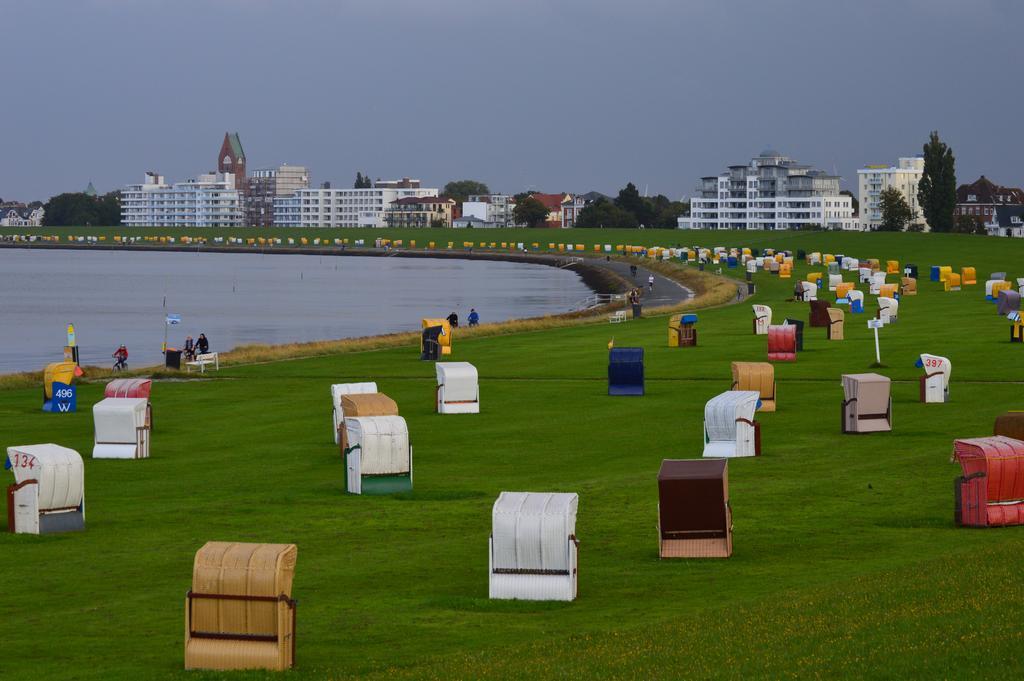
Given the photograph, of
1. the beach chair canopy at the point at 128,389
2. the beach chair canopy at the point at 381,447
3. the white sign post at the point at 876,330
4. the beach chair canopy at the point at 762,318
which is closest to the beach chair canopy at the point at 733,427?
the beach chair canopy at the point at 381,447

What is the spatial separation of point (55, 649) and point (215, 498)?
12551mm

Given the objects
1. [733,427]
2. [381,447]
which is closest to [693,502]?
[381,447]

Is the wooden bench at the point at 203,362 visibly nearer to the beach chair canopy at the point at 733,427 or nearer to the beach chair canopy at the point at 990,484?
the beach chair canopy at the point at 733,427

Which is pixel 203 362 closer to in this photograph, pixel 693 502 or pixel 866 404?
pixel 866 404

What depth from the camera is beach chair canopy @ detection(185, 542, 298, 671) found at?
17.7m

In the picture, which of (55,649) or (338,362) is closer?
(55,649)

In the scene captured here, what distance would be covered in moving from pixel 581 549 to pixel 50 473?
30.3 ft

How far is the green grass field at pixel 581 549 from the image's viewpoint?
56.2 ft

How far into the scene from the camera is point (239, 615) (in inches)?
702

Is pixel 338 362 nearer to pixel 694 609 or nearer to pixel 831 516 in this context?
pixel 831 516

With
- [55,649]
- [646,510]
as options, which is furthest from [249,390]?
[55,649]

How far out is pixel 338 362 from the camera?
6925cm

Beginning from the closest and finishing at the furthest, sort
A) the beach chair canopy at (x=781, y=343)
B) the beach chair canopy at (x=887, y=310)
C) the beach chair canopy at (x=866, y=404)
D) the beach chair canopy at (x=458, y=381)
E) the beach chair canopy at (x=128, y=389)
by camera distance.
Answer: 1. the beach chair canopy at (x=866, y=404)
2. the beach chair canopy at (x=128, y=389)
3. the beach chair canopy at (x=458, y=381)
4. the beach chair canopy at (x=781, y=343)
5. the beach chair canopy at (x=887, y=310)

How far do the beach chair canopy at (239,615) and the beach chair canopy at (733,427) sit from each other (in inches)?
759
